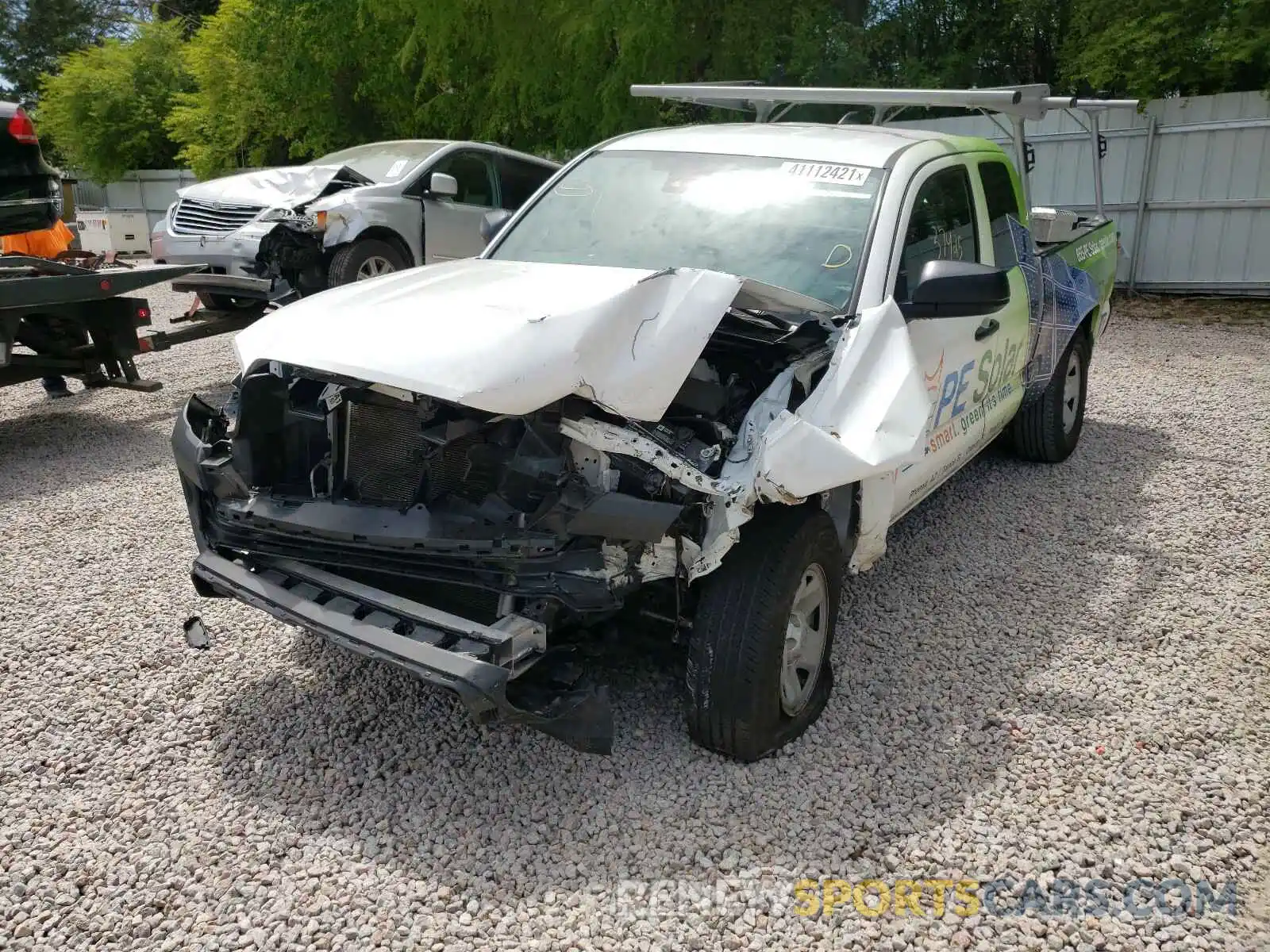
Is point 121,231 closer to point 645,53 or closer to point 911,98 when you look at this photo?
point 645,53

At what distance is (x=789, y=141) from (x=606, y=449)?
2.12 m

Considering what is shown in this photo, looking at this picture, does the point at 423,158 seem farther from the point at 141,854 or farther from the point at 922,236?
the point at 141,854

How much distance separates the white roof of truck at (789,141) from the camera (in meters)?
4.20

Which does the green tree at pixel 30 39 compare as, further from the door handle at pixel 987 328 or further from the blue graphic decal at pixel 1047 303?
the door handle at pixel 987 328

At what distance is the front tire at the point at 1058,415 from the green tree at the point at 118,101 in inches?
993

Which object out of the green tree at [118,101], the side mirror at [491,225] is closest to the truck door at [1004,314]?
the side mirror at [491,225]

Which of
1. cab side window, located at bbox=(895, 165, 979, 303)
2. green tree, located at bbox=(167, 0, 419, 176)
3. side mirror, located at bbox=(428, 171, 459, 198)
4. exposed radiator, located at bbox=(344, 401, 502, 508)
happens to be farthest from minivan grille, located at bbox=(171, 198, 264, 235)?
green tree, located at bbox=(167, 0, 419, 176)

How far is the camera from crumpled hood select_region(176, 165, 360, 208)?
8.99m

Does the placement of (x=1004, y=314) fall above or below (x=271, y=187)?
below

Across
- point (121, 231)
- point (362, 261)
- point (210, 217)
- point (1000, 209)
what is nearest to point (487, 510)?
point (1000, 209)

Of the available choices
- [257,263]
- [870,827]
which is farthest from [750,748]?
[257,263]

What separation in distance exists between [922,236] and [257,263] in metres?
5.83

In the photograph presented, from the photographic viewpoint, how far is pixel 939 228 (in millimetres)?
4285

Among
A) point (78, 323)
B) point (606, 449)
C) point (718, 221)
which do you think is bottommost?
point (78, 323)
